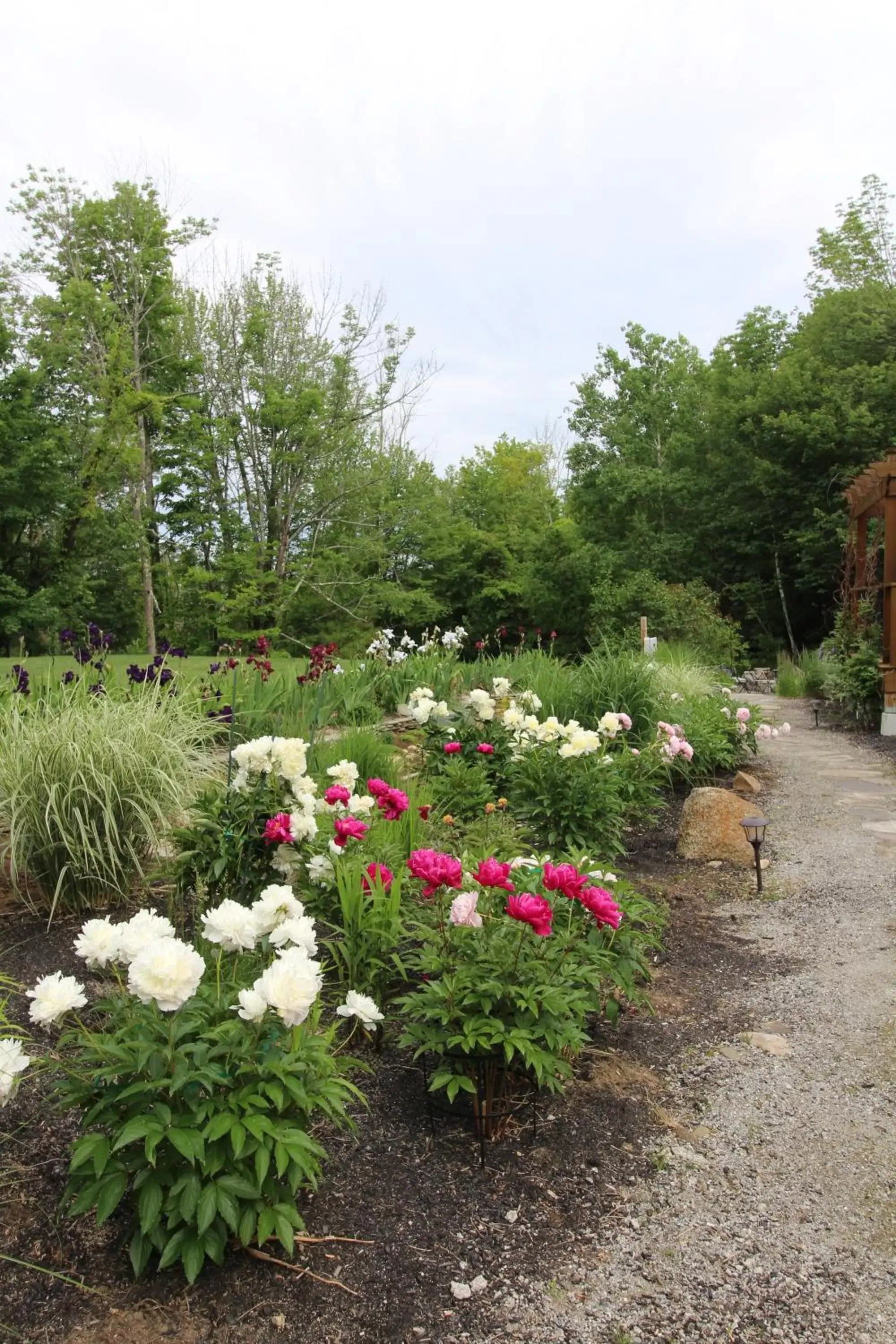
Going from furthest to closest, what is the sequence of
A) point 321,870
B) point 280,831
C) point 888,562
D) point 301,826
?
point 888,562 → point 321,870 → point 301,826 → point 280,831

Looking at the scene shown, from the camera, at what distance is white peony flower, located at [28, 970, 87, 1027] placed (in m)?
1.48

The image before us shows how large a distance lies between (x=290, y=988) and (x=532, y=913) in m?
0.56

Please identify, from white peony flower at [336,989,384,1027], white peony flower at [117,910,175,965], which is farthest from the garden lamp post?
white peony flower at [117,910,175,965]

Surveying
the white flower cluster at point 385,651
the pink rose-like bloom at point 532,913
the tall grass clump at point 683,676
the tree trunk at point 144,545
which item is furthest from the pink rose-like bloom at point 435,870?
the tree trunk at point 144,545

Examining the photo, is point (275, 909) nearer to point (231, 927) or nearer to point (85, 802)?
point (231, 927)

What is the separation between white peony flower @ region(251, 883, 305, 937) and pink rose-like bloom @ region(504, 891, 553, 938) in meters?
0.42

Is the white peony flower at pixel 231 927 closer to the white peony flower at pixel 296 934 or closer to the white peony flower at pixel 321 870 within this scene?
the white peony flower at pixel 296 934

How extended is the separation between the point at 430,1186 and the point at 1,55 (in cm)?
821

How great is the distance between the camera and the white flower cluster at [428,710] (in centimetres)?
450

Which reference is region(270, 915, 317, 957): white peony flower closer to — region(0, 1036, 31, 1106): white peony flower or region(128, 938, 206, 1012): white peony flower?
region(128, 938, 206, 1012): white peony flower

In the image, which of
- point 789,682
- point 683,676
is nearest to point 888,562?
point 683,676

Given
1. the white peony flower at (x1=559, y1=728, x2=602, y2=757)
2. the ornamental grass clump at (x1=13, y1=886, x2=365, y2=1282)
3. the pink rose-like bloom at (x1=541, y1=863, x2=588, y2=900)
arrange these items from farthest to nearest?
the white peony flower at (x1=559, y1=728, x2=602, y2=757)
the pink rose-like bloom at (x1=541, y1=863, x2=588, y2=900)
the ornamental grass clump at (x1=13, y1=886, x2=365, y2=1282)

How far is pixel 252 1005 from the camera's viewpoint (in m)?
1.43

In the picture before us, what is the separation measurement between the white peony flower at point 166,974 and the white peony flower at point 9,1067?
242mm
